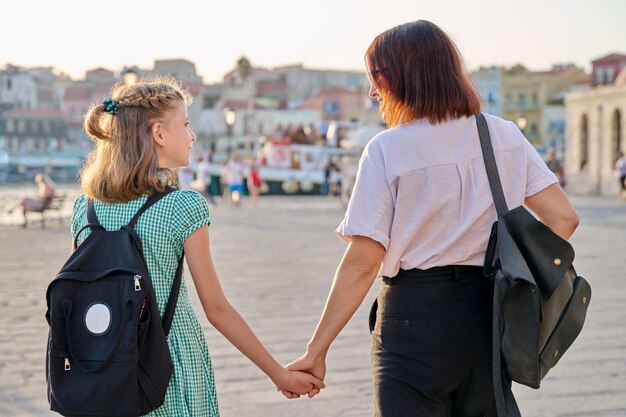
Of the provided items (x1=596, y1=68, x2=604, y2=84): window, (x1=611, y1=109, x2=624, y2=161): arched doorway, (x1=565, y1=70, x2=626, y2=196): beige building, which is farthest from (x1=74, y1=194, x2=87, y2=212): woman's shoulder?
(x1=596, y1=68, x2=604, y2=84): window

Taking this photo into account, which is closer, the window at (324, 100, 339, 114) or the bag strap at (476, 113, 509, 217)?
the bag strap at (476, 113, 509, 217)

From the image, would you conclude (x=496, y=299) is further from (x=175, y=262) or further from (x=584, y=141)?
(x=584, y=141)

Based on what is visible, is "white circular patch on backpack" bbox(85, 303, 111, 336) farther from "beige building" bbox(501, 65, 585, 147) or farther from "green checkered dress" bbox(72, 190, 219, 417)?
"beige building" bbox(501, 65, 585, 147)

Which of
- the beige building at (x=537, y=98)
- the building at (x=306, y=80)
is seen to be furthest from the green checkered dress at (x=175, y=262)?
the building at (x=306, y=80)

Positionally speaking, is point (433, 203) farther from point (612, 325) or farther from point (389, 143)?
point (612, 325)

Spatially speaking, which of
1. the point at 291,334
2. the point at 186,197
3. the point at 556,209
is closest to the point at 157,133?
the point at 186,197

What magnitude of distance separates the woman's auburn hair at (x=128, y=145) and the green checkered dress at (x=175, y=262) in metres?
0.05

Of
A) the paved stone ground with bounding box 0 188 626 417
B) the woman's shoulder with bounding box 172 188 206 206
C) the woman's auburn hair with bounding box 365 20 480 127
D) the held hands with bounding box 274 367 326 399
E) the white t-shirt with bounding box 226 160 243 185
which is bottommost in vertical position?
the white t-shirt with bounding box 226 160 243 185

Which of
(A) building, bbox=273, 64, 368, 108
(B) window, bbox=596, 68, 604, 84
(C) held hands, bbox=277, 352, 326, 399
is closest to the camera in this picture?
(C) held hands, bbox=277, 352, 326, 399

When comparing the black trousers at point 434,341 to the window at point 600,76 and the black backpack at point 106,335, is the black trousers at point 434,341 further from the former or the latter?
the window at point 600,76

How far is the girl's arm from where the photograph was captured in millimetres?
2883

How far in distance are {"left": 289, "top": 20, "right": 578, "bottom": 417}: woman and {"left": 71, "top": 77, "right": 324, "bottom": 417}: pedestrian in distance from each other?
447mm

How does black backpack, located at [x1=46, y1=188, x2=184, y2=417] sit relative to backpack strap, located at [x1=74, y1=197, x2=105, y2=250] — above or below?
below

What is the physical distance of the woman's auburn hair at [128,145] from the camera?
282 centimetres
